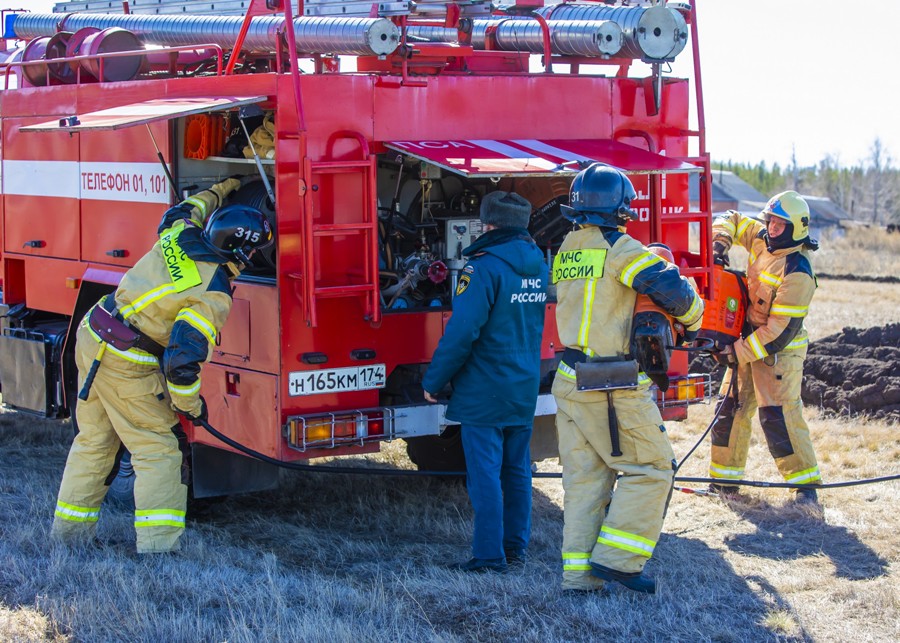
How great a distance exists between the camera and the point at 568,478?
5219 millimetres

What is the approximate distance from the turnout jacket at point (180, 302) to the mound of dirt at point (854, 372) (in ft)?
18.8

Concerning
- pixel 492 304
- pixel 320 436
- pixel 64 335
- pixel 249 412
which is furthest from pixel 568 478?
pixel 64 335

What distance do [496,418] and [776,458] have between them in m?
2.34

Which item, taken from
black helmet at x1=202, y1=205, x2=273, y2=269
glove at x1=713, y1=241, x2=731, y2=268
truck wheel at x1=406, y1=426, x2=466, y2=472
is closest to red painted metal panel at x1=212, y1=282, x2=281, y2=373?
black helmet at x1=202, y1=205, x2=273, y2=269

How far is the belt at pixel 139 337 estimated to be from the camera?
18.6 feet

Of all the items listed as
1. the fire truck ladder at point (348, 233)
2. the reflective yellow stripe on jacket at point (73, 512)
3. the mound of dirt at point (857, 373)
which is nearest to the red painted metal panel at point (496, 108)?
the fire truck ladder at point (348, 233)

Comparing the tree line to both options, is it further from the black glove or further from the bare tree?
the black glove

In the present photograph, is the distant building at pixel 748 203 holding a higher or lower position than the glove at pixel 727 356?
higher

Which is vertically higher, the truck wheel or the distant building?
the distant building

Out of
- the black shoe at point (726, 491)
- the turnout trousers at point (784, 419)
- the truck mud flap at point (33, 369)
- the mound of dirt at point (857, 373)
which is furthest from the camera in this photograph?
the mound of dirt at point (857, 373)

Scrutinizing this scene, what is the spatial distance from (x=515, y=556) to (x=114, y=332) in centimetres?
217

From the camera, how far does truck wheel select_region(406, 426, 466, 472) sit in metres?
7.23

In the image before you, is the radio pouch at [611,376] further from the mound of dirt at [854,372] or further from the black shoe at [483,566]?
the mound of dirt at [854,372]

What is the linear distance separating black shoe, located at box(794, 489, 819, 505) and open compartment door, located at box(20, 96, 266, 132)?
12.5 feet
